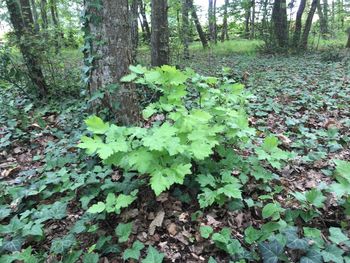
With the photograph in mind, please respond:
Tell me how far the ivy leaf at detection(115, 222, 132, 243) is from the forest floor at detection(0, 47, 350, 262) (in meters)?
0.08

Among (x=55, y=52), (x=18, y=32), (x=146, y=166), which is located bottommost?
(x=146, y=166)

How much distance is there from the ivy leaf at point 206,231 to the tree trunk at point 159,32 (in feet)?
15.1

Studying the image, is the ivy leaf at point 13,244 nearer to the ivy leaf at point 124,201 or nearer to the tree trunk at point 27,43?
the ivy leaf at point 124,201

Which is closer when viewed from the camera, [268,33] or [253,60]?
[253,60]

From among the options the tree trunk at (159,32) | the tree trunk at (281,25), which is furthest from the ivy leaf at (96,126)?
the tree trunk at (281,25)

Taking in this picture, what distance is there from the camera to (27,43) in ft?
19.5

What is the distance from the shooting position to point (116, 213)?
2797 mm

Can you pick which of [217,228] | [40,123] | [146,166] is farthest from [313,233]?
[40,123]

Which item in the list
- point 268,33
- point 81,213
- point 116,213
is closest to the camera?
point 116,213

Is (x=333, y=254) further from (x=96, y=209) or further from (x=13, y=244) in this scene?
(x=13, y=244)

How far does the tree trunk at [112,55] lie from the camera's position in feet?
11.5

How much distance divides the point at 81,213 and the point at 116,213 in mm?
427

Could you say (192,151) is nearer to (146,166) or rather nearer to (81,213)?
(146,166)

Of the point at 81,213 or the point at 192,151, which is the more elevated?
the point at 192,151
